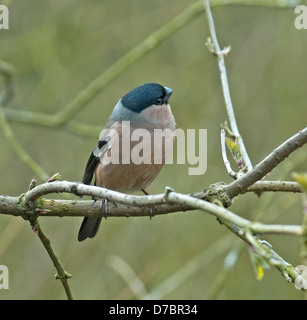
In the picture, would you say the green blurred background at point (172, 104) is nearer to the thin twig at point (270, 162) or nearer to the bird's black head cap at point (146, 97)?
the bird's black head cap at point (146, 97)

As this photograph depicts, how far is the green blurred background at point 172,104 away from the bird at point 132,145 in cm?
196

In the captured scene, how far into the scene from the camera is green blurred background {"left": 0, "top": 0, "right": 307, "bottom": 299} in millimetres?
6781

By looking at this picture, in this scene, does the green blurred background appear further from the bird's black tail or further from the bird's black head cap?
the bird's black head cap

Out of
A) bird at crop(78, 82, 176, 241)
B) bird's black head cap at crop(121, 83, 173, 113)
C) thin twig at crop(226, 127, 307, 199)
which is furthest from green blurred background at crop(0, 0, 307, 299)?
thin twig at crop(226, 127, 307, 199)

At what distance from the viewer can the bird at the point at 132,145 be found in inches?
178

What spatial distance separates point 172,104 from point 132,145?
8.47 ft

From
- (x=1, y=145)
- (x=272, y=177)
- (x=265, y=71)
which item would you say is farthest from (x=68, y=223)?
(x=265, y=71)

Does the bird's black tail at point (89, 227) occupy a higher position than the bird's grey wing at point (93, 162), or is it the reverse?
the bird's grey wing at point (93, 162)

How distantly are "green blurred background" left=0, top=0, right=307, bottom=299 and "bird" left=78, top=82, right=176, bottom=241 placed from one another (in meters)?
1.96

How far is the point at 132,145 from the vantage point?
15.0 feet

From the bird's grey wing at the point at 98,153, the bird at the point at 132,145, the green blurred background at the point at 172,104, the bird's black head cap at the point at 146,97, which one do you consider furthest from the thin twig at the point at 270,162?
the green blurred background at the point at 172,104

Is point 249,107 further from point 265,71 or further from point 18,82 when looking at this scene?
point 18,82

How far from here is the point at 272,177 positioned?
627 cm

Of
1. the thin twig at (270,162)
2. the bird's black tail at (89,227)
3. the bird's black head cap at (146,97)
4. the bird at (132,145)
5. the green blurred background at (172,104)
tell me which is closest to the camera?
the thin twig at (270,162)
